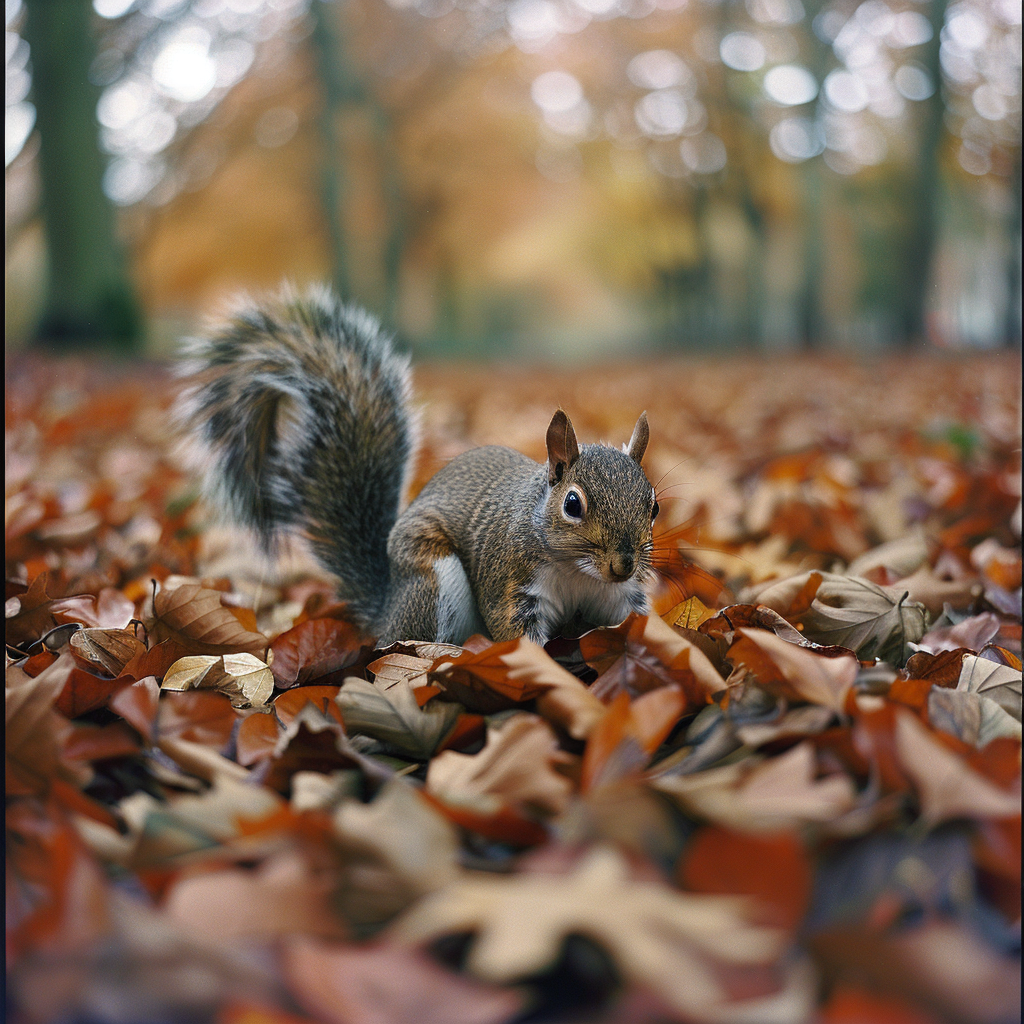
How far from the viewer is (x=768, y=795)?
97 cm

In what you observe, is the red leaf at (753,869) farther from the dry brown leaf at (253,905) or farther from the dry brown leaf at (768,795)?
the dry brown leaf at (253,905)

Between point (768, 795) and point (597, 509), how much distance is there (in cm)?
78

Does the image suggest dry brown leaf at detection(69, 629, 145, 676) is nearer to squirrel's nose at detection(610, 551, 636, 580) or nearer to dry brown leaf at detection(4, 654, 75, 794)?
dry brown leaf at detection(4, 654, 75, 794)

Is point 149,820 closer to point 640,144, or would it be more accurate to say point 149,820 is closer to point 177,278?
point 640,144

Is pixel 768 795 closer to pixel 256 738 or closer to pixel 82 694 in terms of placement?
pixel 256 738

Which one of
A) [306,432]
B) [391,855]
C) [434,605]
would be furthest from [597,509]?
[391,855]

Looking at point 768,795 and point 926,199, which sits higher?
point 926,199

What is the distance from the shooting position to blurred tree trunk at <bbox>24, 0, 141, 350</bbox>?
331 inches

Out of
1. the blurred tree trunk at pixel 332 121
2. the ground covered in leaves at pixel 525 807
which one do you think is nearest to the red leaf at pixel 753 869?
the ground covered in leaves at pixel 525 807

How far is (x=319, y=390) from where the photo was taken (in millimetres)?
2053

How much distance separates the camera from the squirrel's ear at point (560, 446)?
1.71 metres

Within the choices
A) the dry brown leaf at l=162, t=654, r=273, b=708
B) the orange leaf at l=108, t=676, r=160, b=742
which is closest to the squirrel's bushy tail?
the dry brown leaf at l=162, t=654, r=273, b=708

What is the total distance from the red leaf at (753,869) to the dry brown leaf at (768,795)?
0.33ft

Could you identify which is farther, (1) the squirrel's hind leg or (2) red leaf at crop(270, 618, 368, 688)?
(1) the squirrel's hind leg
